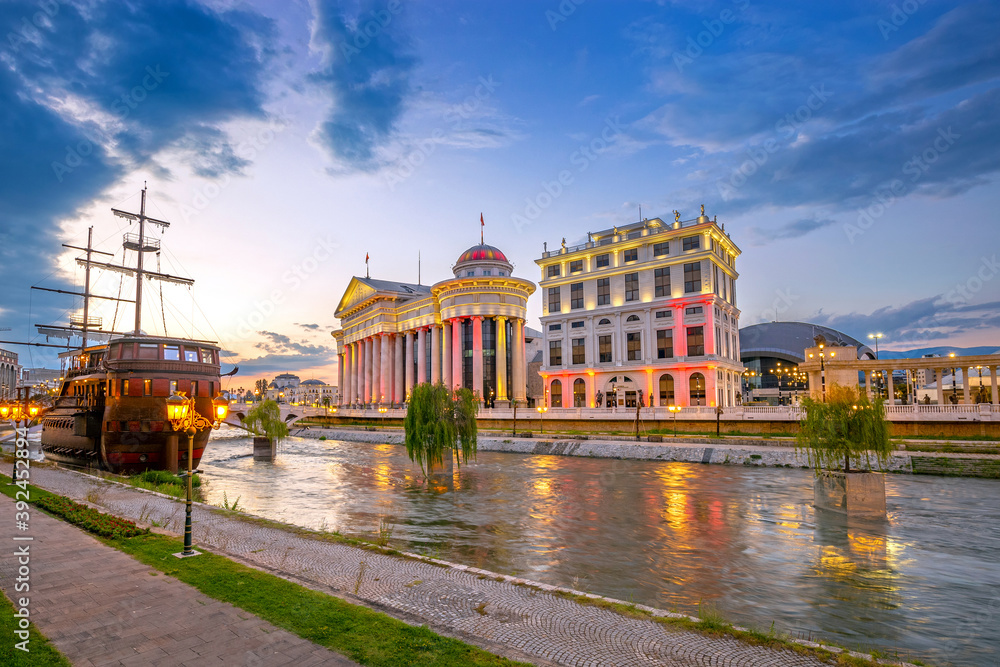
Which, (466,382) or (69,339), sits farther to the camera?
(466,382)

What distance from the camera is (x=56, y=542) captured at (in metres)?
12.2

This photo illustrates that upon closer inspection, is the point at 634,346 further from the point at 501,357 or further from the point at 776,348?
the point at 776,348

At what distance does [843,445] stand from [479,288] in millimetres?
58190

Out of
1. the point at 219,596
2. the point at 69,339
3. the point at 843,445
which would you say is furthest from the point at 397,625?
the point at 69,339

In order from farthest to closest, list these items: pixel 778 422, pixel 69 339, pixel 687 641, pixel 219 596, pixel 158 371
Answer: pixel 69 339
pixel 778 422
pixel 158 371
pixel 219 596
pixel 687 641

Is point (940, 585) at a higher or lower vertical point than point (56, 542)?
lower

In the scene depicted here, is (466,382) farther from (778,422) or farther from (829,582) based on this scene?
(829,582)

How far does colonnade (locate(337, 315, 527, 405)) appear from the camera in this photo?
72938 millimetres

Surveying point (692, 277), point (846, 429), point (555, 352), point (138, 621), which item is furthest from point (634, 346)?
point (138, 621)

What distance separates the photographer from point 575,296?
65.1 meters

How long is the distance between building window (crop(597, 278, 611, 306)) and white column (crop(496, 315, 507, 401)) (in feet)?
51.8

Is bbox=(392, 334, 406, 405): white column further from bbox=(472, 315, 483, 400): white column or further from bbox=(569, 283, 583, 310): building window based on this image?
bbox=(569, 283, 583, 310): building window

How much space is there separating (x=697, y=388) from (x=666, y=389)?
323 centimetres

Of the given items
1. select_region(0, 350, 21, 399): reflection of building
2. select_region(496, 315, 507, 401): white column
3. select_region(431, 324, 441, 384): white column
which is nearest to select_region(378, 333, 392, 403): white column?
select_region(431, 324, 441, 384): white column
